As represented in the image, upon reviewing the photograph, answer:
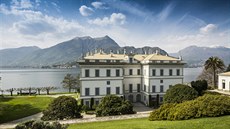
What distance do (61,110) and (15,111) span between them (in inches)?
350

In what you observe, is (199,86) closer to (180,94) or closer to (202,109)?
(180,94)

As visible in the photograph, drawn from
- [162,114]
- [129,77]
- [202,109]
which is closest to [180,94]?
[162,114]

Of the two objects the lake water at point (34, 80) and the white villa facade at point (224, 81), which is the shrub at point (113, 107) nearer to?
the white villa facade at point (224, 81)

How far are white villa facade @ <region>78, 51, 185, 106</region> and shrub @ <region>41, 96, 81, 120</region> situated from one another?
624 centimetres

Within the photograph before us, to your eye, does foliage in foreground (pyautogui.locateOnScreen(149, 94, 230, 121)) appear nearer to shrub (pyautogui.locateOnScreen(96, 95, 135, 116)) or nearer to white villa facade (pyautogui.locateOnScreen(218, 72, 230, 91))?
shrub (pyautogui.locateOnScreen(96, 95, 135, 116))

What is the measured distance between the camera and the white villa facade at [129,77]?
26953 mm

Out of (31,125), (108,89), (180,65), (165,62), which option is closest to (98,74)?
(108,89)

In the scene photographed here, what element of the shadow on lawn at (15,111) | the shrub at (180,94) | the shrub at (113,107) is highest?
the shrub at (180,94)

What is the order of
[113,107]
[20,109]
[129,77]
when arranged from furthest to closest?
[129,77]
[20,109]
[113,107]

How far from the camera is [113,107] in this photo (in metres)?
21.3

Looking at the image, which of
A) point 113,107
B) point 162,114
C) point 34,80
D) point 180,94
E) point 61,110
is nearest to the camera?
point 162,114

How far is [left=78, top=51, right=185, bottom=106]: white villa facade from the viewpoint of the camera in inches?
1061

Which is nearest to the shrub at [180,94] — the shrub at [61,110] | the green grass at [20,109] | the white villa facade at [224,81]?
the shrub at [61,110]

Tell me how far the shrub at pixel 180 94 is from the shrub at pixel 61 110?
11.7m
